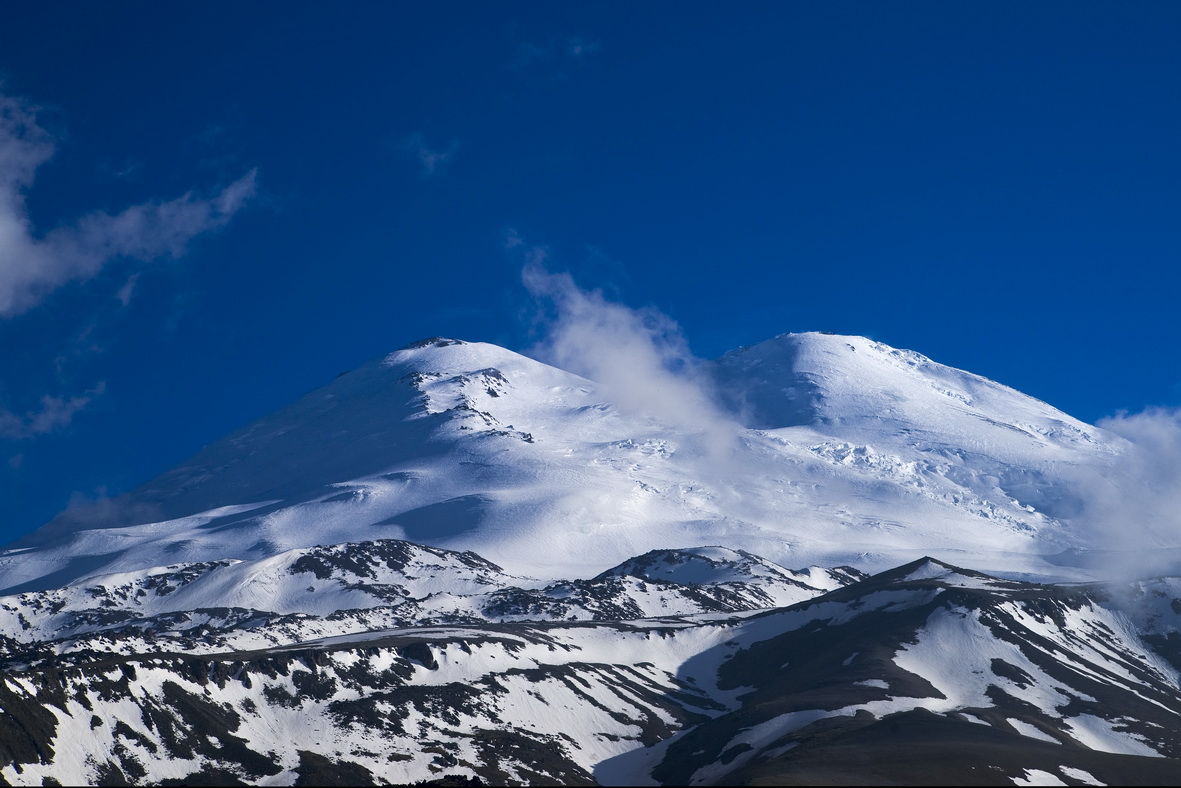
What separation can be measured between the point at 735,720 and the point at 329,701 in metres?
49.9

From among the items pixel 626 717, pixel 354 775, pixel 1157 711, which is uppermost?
pixel 1157 711

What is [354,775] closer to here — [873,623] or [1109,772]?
[1109,772]

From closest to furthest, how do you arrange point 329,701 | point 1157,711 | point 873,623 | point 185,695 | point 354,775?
1. point 354,775
2. point 185,695
3. point 329,701
4. point 1157,711
5. point 873,623

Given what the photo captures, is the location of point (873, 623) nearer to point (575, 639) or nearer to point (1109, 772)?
point (575, 639)

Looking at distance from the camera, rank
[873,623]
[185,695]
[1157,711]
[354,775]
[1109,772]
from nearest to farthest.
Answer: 1. [1109,772]
2. [354,775]
3. [185,695]
4. [1157,711]
5. [873,623]

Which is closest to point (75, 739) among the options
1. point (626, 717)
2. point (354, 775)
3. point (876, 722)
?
point (354, 775)

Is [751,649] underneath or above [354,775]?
above

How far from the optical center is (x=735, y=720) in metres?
140

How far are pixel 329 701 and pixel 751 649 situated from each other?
255 feet

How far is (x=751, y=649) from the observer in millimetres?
189375

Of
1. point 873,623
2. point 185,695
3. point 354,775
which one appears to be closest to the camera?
point 354,775

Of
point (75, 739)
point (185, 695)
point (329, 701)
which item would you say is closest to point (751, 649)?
point (329, 701)

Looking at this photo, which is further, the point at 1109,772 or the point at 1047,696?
the point at 1047,696

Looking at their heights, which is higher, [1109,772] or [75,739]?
[1109,772]
